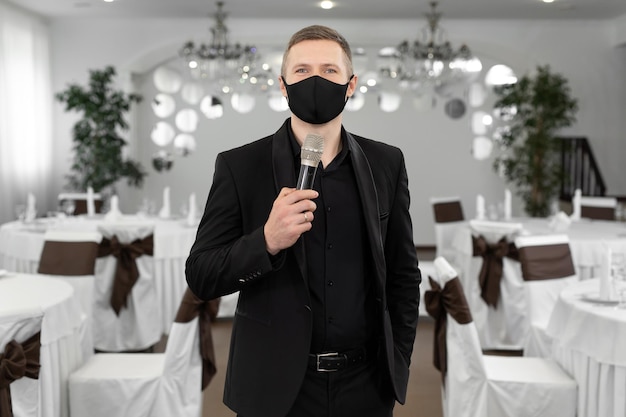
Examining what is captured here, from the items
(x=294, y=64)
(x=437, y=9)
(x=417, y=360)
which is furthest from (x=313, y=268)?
(x=437, y=9)

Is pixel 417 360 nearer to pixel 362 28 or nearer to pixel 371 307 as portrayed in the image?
pixel 371 307

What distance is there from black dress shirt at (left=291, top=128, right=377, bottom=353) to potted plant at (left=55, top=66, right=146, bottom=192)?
28.5ft

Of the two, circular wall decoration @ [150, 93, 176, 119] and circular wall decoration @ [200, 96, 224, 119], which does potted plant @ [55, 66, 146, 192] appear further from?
circular wall decoration @ [200, 96, 224, 119]

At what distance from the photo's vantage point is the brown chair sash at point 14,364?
2.65m

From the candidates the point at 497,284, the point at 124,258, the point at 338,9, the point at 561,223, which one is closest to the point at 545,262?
the point at 497,284

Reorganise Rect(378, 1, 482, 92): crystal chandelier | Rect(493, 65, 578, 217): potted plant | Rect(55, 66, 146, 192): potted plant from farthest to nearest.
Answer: Rect(493, 65, 578, 217): potted plant → Rect(55, 66, 146, 192): potted plant → Rect(378, 1, 482, 92): crystal chandelier

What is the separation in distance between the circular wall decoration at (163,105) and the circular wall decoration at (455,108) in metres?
4.12

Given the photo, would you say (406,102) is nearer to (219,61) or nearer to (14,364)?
(219,61)

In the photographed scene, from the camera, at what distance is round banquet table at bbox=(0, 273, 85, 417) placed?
3.15 meters

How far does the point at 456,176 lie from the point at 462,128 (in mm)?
728

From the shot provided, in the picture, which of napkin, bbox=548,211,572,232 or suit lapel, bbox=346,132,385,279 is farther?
napkin, bbox=548,211,572,232

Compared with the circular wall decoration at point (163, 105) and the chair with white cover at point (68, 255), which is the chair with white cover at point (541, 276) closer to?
the chair with white cover at point (68, 255)

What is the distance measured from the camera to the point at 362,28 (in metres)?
11.2

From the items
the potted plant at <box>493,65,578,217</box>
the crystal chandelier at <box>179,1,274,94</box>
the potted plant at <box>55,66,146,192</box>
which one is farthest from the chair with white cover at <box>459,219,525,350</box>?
the potted plant at <box>55,66,146,192</box>
